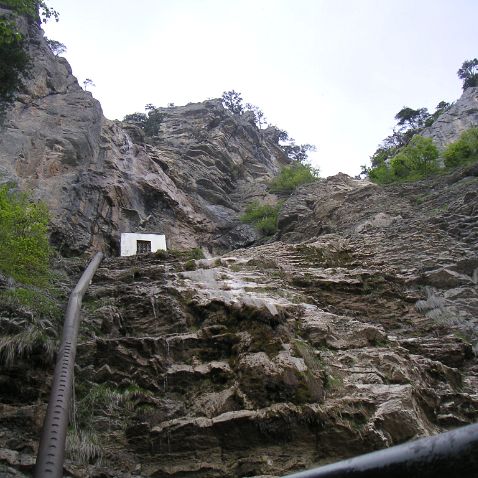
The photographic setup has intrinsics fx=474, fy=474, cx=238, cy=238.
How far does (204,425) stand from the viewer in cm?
696

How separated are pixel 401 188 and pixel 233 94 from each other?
43.0 metres

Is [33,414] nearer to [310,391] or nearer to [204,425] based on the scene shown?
[204,425]

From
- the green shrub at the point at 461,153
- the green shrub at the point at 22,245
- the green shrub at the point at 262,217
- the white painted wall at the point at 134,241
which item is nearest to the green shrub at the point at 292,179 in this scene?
the green shrub at the point at 262,217

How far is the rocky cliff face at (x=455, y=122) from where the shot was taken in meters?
41.3

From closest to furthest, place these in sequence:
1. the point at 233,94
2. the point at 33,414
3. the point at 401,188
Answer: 1. the point at 33,414
2. the point at 401,188
3. the point at 233,94

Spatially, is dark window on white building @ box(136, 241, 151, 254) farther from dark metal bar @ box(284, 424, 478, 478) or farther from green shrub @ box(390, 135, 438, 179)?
dark metal bar @ box(284, 424, 478, 478)

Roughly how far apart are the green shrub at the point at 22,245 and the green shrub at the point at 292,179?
29.0 metres

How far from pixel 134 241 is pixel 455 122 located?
110 ft

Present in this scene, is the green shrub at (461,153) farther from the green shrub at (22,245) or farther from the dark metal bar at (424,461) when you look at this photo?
the dark metal bar at (424,461)

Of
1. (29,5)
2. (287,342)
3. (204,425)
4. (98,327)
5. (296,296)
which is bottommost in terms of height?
(204,425)

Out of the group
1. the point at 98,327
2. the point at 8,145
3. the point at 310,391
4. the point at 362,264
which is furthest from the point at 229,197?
the point at 310,391

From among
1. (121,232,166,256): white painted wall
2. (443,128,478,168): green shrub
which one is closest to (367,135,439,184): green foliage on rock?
(443,128,478,168): green shrub

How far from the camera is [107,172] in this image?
90.4ft

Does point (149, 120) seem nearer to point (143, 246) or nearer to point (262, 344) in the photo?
point (143, 246)
